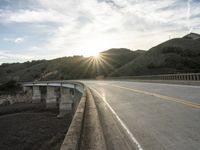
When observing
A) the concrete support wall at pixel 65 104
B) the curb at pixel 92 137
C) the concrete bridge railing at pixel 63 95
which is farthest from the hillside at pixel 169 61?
the curb at pixel 92 137

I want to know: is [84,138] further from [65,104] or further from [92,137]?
[65,104]

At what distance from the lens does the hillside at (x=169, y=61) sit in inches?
3450

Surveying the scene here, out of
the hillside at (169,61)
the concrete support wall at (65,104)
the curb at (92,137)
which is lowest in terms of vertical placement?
the concrete support wall at (65,104)

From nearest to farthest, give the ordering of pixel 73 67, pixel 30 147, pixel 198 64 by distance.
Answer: pixel 30 147 < pixel 198 64 < pixel 73 67

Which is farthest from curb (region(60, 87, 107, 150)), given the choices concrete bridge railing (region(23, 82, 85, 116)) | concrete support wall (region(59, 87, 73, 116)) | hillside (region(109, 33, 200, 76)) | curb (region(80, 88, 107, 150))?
hillside (region(109, 33, 200, 76))

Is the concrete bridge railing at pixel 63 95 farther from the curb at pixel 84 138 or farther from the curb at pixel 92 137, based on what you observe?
the curb at pixel 84 138

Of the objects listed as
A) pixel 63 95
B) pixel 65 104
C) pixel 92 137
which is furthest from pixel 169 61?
pixel 92 137

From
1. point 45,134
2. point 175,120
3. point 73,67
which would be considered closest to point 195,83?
point 45,134

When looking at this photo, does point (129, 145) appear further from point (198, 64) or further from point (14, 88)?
point (14, 88)

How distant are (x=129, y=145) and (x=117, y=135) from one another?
126 cm

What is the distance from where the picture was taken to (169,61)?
308ft

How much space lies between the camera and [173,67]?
89.3m

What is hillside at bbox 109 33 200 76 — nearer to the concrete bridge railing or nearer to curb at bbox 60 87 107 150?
the concrete bridge railing

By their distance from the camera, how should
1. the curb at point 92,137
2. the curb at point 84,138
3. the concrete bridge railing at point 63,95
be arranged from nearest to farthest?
the curb at point 84,138 → the curb at point 92,137 → the concrete bridge railing at point 63,95
